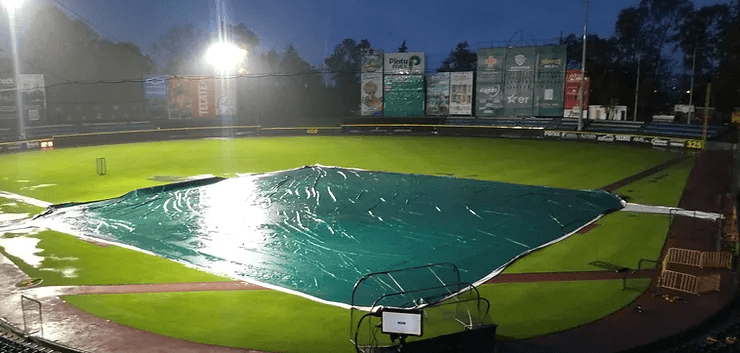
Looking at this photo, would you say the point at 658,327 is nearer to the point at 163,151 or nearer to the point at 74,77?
the point at 163,151

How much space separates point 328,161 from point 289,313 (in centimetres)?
2258

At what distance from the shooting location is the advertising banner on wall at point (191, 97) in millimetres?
56562

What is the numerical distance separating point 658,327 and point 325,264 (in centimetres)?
717

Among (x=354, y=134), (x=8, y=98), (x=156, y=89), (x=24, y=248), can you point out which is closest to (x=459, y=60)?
(x=354, y=134)

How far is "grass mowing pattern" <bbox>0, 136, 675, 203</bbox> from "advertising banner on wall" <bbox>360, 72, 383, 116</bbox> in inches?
359

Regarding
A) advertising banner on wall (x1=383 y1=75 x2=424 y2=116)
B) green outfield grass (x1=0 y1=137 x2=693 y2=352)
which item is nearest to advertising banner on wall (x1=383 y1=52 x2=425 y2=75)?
advertising banner on wall (x1=383 y1=75 x2=424 y2=116)

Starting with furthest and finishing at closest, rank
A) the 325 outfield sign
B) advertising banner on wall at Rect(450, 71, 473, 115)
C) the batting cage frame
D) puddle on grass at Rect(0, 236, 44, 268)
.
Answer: advertising banner on wall at Rect(450, 71, 473, 115)
the 325 outfield sign
puddle on grass at Rect(0, 236, 44, 268)
the batting cage frame

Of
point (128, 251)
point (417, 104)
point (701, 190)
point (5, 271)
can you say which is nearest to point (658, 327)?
point (128, 251)

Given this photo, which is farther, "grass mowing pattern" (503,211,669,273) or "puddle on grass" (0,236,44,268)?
"puddle on grass" (0,236,44,268)

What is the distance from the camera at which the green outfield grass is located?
10367mm

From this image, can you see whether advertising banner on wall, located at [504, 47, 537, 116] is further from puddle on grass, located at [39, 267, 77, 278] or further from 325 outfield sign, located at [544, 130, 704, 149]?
puddle on grass, located at [39, 267, 77, 278]

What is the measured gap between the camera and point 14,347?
29.2 feet

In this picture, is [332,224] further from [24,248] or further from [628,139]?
[628,139]

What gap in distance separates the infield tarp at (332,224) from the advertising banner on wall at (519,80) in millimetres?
27285
